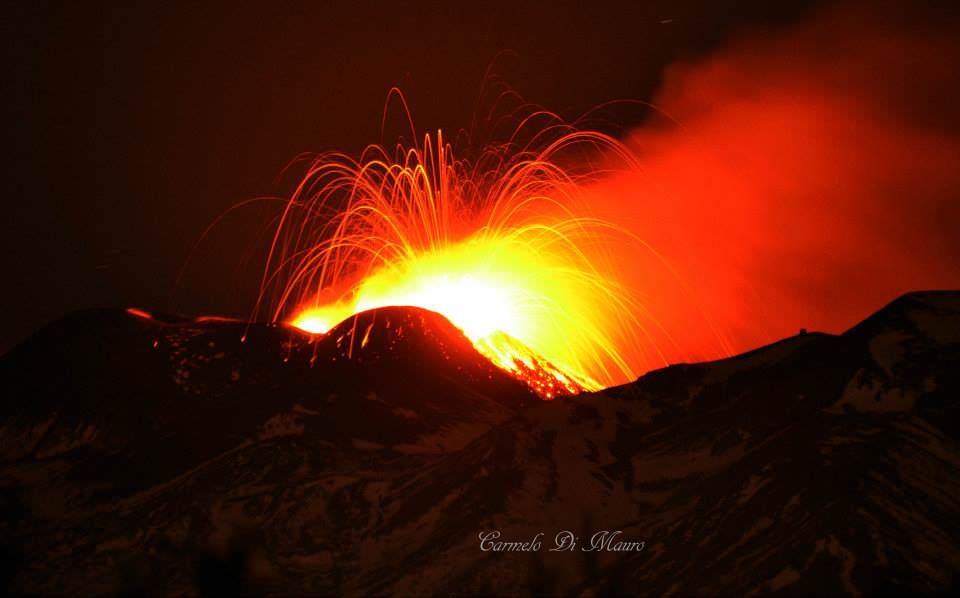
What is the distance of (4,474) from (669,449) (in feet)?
348

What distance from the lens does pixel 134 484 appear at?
585ft

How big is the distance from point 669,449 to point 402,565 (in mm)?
38285

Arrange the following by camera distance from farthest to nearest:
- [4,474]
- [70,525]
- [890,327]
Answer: [4,474]
[70,525]
[890,327]

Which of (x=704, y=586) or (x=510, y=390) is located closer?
(x=704, y=586)

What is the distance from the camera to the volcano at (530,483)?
390ft

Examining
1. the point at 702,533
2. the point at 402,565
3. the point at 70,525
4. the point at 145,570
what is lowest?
the point at 702,533

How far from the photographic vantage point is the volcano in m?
119

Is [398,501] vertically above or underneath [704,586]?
Answer: above

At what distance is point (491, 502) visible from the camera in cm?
14788

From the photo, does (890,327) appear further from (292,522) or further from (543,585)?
(292,522)

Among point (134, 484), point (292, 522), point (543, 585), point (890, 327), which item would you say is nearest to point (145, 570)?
point (292, 522)

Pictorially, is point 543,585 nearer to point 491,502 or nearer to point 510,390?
point 491,502

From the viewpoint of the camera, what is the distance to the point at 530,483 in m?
151

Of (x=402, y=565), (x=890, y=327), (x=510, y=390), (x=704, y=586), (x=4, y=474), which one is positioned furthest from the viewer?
(x=510, y=390)
